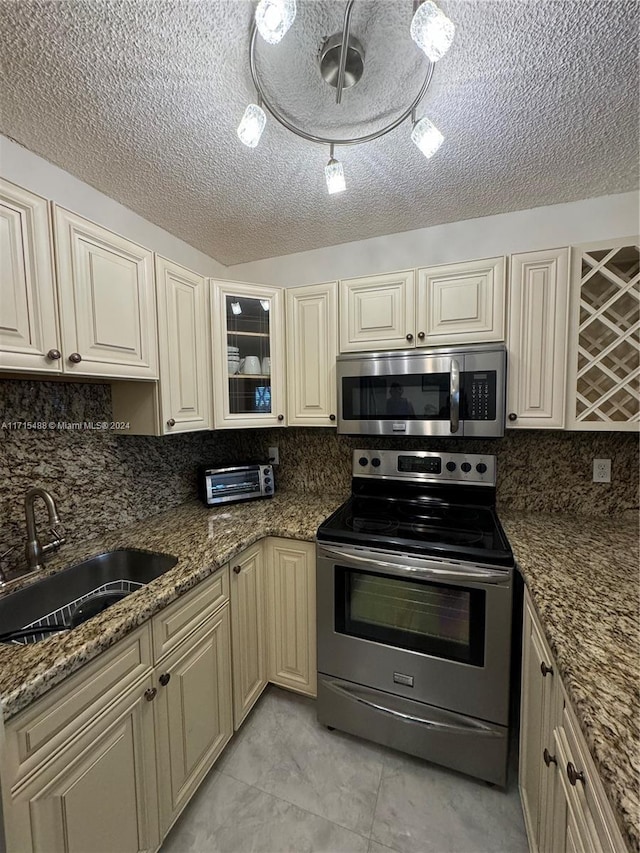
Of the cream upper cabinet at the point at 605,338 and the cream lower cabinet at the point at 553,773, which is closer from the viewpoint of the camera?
the cream lower cabinet at the point at 553,773

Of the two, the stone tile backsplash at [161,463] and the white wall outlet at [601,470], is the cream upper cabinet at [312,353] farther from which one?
the white wall outlet at [601,470]

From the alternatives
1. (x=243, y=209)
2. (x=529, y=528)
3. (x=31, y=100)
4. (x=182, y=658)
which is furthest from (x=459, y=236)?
(x=182, y=658)

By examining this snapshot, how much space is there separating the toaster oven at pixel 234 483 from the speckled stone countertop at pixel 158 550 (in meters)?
0.06

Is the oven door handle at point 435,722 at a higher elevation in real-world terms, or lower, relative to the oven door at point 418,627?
lower

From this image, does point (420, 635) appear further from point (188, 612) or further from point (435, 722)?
point (188, 612)

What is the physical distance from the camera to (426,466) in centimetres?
188

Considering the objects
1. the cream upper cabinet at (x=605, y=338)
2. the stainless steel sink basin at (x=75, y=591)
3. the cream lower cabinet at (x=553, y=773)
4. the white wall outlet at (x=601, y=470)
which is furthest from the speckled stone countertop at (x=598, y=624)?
the stainless steel sink basin at (x=75, y=591)

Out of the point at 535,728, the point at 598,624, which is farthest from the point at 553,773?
the point at 598,624

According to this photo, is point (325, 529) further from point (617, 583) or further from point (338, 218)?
point (338, 218)

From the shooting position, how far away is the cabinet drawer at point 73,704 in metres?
0.75

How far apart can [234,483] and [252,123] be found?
1670 millimetres

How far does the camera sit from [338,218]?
185 centimetres

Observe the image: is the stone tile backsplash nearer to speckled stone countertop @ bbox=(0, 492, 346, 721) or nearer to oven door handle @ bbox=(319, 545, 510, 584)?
speckled stone countertop @ bbox=(0, 492, 346, 721)

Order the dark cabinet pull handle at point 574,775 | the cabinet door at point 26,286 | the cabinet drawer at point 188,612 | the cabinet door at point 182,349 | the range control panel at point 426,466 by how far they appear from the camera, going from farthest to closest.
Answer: the range control panel at point 426,466 < the cabinet door at point 182,349 < the cabinet drawer at point 188,612 < the cabinet door at point 26,286 < the dark cabinet pull handle at point 574,775
